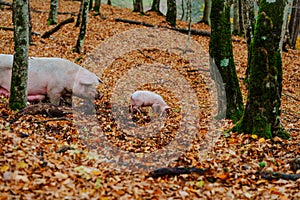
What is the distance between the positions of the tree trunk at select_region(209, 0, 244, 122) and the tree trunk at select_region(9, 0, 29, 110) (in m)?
4.69

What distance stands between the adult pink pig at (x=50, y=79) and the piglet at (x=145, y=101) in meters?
1.40

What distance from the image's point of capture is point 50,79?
32.2ft

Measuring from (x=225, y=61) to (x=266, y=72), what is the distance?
77.9 inches

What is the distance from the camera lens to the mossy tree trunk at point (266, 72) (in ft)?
23.7

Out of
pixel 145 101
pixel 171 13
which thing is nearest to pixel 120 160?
pixel 145 101

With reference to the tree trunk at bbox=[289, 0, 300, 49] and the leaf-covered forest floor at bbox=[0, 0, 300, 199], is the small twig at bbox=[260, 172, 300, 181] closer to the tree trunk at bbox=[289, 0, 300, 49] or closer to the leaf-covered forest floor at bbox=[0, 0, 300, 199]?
the leaf-covered forest floor at bbox=[0, 0, 300, 199]

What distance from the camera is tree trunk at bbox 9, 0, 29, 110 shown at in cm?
743

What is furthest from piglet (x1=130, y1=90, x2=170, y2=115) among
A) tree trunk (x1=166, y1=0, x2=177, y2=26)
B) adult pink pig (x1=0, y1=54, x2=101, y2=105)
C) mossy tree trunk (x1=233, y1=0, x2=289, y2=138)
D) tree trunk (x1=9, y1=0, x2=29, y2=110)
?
tree trunk (x1=166, y1=0, x2=177, y2=26)

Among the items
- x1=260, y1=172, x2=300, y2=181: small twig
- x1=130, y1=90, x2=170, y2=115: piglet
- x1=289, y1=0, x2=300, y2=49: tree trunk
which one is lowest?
x1=260, y1=172, x2=300, y2=181: small twig

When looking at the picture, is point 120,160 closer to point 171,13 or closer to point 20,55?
point 20,55

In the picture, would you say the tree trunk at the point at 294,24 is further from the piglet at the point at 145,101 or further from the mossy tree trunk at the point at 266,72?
the mossy tree trunk at the point at 266,72

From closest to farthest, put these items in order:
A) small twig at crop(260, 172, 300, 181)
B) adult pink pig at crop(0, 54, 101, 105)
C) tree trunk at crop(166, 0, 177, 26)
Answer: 1. small twig at crop(260, 172, 300, 181)
2. adult pink pig at crop(0, 54, 101, 105)
3. tree trunk at crop(166, 0, 177, 26)

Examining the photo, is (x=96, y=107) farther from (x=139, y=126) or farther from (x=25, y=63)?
(x=25, y=63)

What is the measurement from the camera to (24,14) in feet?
24.4
